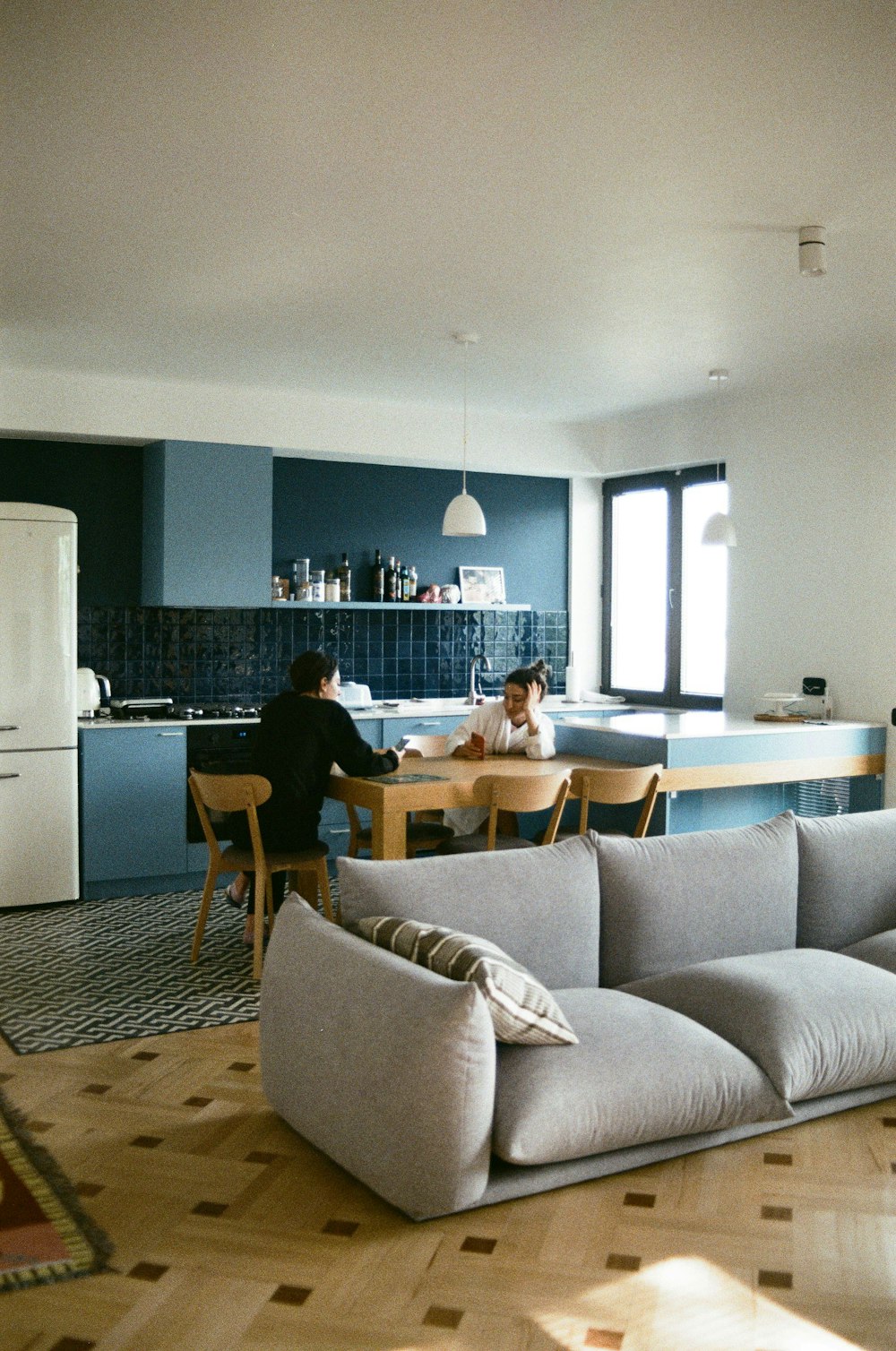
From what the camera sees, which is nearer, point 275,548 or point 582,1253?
point 582,1253

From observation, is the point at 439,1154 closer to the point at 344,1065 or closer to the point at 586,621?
the point at 344,1065

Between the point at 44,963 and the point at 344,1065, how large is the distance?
2.58 metres

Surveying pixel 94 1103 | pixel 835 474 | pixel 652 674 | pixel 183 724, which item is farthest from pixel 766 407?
pixel 94 1103

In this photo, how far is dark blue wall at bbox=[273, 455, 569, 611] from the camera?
762cm

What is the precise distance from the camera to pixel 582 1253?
2756 mm

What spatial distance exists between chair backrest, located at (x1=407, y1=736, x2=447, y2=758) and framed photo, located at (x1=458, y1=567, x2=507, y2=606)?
214 cm

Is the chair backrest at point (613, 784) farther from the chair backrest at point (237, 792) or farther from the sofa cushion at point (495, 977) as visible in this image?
the sofa cushion at point (495, 977)

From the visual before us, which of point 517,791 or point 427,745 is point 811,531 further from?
point 517,791

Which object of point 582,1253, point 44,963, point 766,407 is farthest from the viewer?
point 766,407

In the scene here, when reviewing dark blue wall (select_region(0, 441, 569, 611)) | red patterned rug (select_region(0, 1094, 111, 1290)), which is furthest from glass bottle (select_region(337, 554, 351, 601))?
red patterned rug (select_region(0, 1094, 111, 1290))

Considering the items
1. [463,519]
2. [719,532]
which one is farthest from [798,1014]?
[719,532]

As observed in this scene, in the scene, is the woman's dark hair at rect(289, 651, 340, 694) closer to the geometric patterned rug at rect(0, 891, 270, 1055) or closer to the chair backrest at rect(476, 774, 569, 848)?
the chair backrest at rect(476, 774, 569, 848)

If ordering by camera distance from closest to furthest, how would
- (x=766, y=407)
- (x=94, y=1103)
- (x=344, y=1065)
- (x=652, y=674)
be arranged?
(x=344, y=1065), (x=94, y=1103), (x=766, y=407), (x=652, y=674)

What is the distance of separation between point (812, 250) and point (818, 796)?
3.28m
